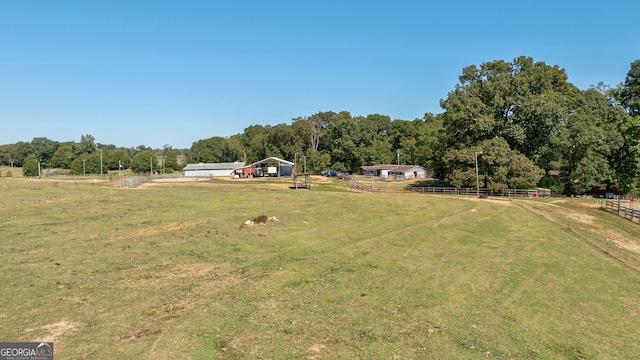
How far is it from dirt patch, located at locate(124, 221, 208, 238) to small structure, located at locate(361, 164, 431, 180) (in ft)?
237

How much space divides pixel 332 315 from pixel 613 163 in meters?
59.4

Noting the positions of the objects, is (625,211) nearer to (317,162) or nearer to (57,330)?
(57,330)

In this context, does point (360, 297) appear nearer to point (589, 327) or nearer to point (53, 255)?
point (589, 327)

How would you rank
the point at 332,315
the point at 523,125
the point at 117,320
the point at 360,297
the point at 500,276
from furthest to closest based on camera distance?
the point at 523,125, the point at 500,276, the point at 360,297, the point at 332,315, the point at 117,320

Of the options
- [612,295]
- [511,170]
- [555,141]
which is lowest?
[612,295]

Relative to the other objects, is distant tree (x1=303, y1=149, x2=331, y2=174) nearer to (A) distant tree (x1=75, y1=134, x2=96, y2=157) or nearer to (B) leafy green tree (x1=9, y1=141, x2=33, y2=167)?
(A) distant tree (x1=75, y1=134, x2=96, y2=157)

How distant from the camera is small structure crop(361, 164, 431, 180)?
313 feet

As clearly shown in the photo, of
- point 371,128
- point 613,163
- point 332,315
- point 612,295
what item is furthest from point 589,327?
point 371,128

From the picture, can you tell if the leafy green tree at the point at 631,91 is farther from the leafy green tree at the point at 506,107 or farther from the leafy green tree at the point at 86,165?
the leafy green tree at the point at 86,165

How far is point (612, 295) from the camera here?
1534 centimetres

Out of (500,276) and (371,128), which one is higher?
(371,128)

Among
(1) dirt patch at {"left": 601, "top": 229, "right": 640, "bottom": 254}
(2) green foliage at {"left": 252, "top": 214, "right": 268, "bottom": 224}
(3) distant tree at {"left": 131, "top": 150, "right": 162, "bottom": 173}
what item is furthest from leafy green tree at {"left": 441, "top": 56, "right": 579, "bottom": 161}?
(3) distant tree at {"left": 131, "top": 150, "right": 162, "bottom": 173}

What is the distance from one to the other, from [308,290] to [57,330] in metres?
7.74

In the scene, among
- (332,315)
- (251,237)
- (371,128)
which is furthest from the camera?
(371,128)
